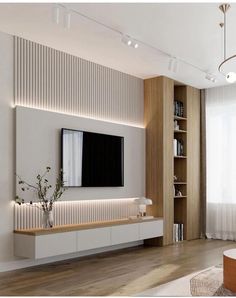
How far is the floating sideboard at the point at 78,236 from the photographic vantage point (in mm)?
4598

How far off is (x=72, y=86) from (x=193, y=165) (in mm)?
3033

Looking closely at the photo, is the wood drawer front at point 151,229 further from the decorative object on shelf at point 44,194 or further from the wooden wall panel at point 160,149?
the decorative object on shelf at point 44,194

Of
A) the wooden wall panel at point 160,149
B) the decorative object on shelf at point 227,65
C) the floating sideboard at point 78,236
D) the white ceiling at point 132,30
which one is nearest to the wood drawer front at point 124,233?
the floating sideboard at point 78,236

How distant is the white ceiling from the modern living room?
0.02 m

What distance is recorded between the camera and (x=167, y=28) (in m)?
4.64

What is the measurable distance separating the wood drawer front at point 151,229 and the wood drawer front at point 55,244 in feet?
4.71

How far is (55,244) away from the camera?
4.76 meters

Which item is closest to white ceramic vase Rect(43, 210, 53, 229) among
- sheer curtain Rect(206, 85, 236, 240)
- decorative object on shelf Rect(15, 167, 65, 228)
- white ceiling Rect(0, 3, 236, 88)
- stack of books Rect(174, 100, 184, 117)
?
decorative object on shelf Rect(15, 167, 65, 228)

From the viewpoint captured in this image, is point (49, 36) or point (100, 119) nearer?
point (49, 36)

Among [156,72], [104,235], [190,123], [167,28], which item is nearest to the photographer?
[167,28]

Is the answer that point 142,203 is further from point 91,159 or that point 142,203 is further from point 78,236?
point 78,236

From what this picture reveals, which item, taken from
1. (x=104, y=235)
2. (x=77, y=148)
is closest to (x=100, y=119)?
(x=77, y=148)

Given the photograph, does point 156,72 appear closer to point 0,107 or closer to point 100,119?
point 100,119

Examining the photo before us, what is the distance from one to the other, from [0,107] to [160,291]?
109 inches
